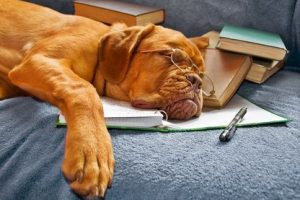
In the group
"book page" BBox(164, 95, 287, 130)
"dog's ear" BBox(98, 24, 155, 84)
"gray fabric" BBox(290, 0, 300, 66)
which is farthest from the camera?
"gray fabric" BBox(290, 0, 300, 66)

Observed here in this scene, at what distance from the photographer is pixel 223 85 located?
1.44 metres

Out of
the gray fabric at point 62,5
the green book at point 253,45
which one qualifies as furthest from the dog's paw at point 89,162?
the gray fabric at point 62,5

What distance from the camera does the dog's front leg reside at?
2.94 feet

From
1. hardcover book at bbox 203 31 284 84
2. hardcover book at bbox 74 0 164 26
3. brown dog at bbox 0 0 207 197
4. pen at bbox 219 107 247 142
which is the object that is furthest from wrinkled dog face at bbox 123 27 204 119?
hardcover book at bbox 74 0 164 26

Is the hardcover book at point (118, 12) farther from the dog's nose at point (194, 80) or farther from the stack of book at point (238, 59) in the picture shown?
the dog's nose at point (194, 80)

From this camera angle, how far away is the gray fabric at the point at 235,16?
1805 mm

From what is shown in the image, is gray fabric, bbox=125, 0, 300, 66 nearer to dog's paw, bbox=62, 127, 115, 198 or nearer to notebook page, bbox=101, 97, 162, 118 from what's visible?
notebook page, bbox=101, 97, 162, 118

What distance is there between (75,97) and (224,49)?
698 mm

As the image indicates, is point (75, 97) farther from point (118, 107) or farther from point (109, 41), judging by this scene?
point (109, 41)

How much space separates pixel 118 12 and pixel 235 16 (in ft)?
1.77

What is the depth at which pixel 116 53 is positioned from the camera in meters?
1.44

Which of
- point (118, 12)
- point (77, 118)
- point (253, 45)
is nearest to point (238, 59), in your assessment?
point (253, 45)

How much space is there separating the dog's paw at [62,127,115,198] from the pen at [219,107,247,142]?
1.01ft

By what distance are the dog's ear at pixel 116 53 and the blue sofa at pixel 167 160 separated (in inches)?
10.6
